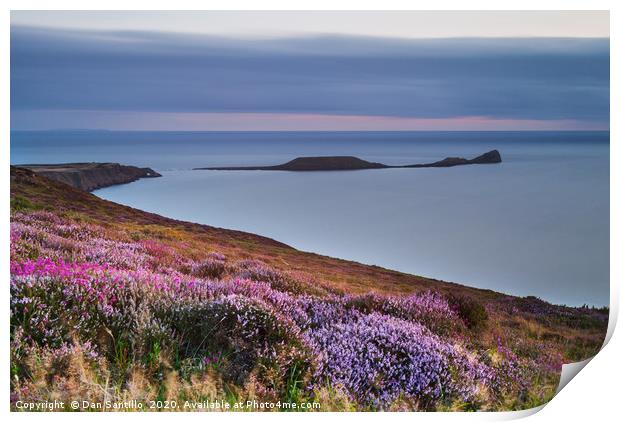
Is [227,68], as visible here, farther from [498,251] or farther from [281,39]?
[498,251]

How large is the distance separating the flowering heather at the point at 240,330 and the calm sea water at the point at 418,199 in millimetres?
483

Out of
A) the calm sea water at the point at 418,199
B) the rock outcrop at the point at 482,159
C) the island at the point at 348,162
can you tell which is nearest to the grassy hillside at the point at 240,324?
the calm sea water at the point at 418,199

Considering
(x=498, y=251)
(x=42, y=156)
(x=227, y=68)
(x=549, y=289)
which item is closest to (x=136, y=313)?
(x=42, y=156)

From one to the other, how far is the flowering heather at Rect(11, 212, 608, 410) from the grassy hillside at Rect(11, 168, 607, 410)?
1 cm

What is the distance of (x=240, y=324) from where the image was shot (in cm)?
677

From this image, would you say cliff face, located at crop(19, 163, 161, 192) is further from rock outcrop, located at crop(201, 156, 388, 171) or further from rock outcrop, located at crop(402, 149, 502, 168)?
rock outcrop, located at crop(402, 149, 502, 168)

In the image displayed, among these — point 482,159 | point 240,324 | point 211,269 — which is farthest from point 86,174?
point 482,159

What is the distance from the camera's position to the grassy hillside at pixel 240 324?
21.4 ft

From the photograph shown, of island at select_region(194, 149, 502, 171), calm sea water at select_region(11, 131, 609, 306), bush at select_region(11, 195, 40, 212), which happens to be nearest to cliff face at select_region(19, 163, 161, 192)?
calm sea water at select_region(11, 131, 609, 306)

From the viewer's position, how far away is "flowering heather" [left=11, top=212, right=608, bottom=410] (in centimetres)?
655

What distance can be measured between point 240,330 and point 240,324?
2.3 inches

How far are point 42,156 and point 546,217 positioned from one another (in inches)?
215

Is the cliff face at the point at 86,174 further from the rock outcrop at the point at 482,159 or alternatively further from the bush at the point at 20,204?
the rock outcrop at the point at 482,159
